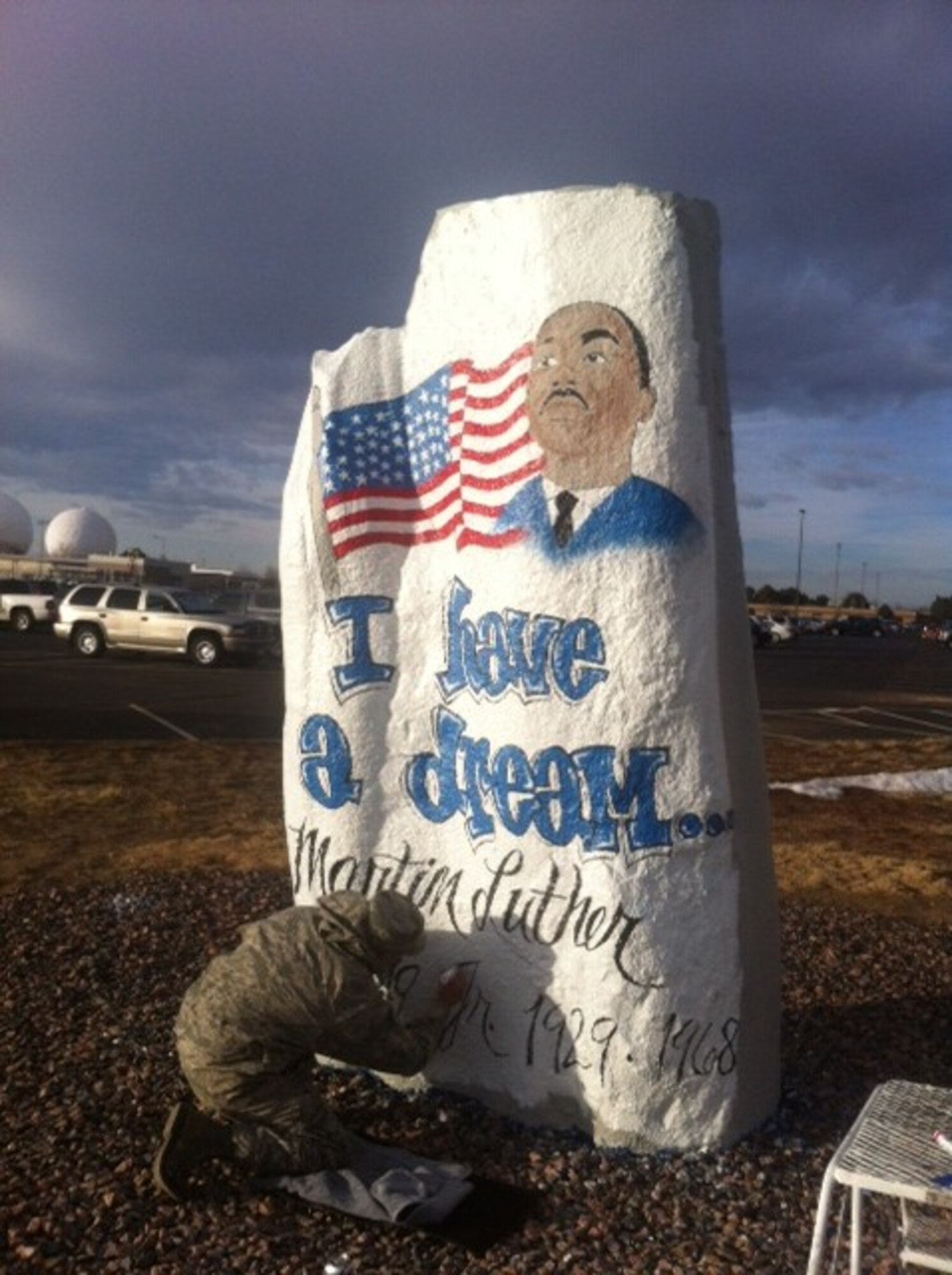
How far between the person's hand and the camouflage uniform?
0.34 m

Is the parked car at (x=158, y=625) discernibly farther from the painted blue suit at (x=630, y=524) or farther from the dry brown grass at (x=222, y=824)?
the painted blue suit at (x=630, y=524)

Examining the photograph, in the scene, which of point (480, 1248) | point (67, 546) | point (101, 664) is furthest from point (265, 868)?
point (67, 546)

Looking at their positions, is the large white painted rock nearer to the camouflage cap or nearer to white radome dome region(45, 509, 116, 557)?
the camouflage cap

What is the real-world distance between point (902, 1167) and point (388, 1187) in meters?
1.71

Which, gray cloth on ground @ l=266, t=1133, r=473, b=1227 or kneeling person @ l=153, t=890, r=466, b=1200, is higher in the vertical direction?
kneeling person @ l=153, t=890, r=466, b=1200

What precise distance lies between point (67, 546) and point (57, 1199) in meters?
66.8

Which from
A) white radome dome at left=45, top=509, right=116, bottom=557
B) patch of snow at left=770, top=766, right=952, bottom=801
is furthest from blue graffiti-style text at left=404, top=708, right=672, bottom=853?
white radome dome at left=45, top=509, right=116, bottom=557

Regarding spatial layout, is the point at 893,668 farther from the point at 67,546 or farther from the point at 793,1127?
the point at 67,546

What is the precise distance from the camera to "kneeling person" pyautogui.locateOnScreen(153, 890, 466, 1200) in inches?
165

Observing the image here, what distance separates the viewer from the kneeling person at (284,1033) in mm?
4180

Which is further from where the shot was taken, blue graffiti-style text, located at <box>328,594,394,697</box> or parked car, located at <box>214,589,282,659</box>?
parked car, located at <box>214,589,282,659</box>

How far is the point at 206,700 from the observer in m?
18.9

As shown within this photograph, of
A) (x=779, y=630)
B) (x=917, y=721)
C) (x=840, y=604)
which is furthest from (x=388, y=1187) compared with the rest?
(x=840, y=604)

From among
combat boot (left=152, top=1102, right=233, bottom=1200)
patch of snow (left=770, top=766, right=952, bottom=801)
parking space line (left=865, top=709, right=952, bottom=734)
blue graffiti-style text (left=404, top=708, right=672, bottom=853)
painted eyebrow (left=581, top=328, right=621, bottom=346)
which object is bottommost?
combat boot (left=152, top=1102, right=233, bottom=1200)
